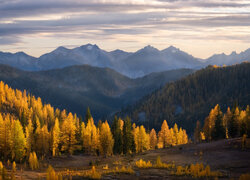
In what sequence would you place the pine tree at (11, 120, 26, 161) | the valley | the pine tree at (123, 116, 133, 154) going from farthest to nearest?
1. the pine tree at (123, 116, 133, 154)
2. the pine tree at (11, 120, 26, 161)
3. the valley

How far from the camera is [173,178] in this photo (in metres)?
39.5

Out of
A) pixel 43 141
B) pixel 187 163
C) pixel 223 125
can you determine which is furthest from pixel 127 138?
pixel 187 163

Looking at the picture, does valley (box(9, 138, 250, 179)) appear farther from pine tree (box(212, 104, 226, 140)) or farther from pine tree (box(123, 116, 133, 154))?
pine tree (box(212, 104, 226, 140))

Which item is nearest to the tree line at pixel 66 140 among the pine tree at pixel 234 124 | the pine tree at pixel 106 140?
the pine tree at pixel 106 140

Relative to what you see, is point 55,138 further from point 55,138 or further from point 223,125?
point 223,125

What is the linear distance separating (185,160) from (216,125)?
134 feet

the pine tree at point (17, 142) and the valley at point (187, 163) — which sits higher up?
the pine tree at point (17, 142)

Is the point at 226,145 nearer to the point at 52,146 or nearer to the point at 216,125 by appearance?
the point at 216,125

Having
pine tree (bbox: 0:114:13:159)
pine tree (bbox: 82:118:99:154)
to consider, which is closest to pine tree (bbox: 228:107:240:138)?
pine tree (bbox: 82:118:99:154)

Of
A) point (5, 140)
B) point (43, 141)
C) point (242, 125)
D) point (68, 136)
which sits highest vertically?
point (242, 125)

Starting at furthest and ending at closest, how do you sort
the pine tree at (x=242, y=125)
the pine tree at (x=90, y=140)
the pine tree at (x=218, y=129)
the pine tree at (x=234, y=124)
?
the pine tree at (x=218, y=129), the pine tree at (x=234, y=124), the pine tree at (x=90, y=140), the pine tree at (x=242, y=125)

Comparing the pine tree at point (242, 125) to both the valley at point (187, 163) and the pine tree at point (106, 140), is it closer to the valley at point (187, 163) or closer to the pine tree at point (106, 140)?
the valley at point (187, 163)

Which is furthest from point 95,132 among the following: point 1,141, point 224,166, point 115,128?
point 224,166

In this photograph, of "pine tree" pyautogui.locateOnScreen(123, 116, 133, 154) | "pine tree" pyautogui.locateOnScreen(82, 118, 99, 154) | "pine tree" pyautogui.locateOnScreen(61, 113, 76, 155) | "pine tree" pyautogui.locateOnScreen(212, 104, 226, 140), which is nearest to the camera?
"pine tree" pyautogui.locateOnScreen(82, 118, 99, 154)
